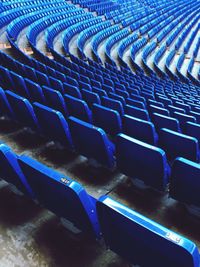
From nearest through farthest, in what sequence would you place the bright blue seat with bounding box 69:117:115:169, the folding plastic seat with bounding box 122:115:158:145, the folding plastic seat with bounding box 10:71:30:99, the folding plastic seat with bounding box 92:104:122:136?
1. the bright blue seat with bounding box 69:117:115:169
2. the folding plastic seat with bounding box 122:115:158:145
3. the folding plastic seat with bounding box 92:104:122:136
4. the folding plastic seat with bounding box 10:71:30:99

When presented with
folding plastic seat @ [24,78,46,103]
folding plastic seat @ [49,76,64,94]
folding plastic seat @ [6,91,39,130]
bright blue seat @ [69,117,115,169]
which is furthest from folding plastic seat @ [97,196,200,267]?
folding plastic seat @ [49,76,64,94]

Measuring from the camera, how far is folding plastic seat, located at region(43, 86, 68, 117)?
1.28 meters

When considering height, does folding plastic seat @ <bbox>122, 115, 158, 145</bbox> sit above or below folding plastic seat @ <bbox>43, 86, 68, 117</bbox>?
below

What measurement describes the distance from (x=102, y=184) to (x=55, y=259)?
324mm

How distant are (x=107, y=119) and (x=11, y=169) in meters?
0.58

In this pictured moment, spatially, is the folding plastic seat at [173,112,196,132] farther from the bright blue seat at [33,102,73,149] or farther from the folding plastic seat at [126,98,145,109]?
the bright blue seat at [33,102,73,149]

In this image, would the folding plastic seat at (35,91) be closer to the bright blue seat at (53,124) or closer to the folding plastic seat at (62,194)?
the bright blue seat at (53,124)

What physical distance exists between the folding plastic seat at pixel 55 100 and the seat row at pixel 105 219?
1.88 feet

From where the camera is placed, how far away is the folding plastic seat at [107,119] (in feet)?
3.81

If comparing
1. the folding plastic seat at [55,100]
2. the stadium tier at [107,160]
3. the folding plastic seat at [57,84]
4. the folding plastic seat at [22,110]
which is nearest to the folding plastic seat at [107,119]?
the stadium tier at [107,160]

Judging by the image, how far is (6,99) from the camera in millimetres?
1160

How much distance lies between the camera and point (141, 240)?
50 centimetres

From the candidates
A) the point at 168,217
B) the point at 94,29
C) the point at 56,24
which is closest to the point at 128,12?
the point at 94,29

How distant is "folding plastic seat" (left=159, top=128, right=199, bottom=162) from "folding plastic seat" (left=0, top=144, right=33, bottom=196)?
508mm
